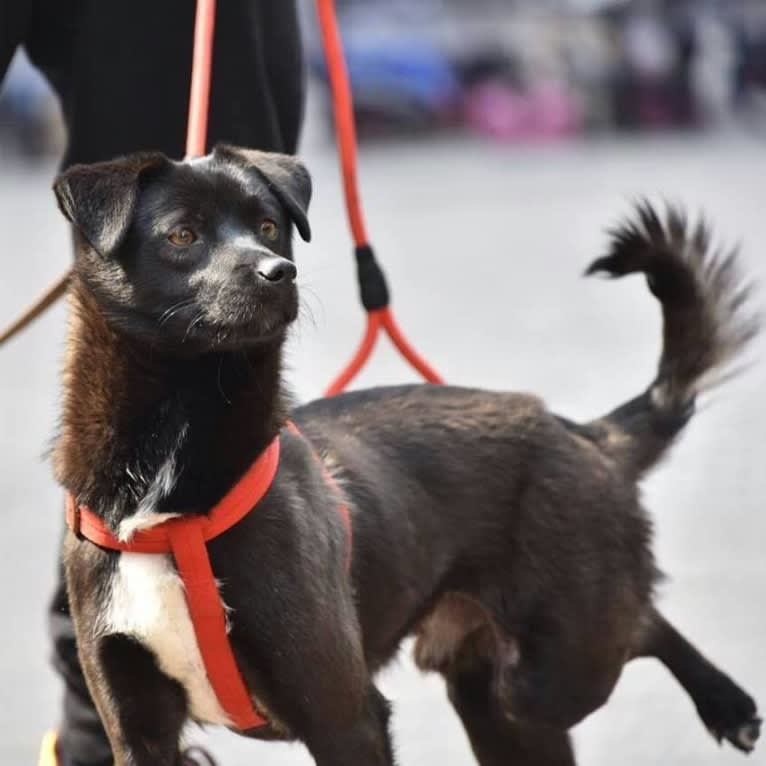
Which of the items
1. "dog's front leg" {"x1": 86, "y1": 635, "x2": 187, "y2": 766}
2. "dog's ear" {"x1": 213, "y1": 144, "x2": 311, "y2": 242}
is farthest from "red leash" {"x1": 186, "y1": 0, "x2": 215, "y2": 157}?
"dog's front leg" {"x1": 86, "y1": 635, "x2": 187, "y2": 766}

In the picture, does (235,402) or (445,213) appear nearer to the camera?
(235,402)

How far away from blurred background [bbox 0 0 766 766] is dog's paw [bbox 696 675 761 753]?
261 mm

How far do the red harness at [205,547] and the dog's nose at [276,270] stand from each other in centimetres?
37

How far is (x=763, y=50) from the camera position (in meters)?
24.2

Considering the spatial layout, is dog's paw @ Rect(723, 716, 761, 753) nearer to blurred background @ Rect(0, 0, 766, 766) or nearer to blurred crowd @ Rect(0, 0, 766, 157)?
blurred background @ Rect(0, 0, 766, 766)

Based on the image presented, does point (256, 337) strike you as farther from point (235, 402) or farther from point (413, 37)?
point (413, 37)

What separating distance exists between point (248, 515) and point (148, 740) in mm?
456

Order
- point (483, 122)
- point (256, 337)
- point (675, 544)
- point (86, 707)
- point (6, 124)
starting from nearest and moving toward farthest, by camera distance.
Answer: point (256, 337)
point (86, 707)
point (675, 544)
point (6, 124)
point (483, 122)

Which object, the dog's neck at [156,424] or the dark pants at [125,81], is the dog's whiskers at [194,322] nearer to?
the dog's neck at [156,424]

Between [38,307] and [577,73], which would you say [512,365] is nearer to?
[38,307]

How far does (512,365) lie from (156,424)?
533 cm

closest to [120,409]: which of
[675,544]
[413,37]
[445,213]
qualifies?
[675,544]

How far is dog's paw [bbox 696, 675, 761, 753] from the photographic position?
4.48m

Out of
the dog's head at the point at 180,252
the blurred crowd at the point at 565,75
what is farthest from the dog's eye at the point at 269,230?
the blurred crowd at the point at 565,75
